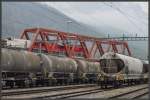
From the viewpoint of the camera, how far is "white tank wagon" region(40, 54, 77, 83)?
36.8 m

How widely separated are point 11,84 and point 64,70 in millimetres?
11464

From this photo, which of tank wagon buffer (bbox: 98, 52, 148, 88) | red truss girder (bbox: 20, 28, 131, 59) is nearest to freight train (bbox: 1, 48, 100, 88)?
tank wagon buffer (bbox: 98, 52, 148, 88)

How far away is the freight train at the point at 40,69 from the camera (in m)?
29.2

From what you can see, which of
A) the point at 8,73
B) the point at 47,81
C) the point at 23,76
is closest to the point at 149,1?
the point at 8,73

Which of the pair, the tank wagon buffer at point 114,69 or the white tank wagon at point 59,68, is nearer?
the tank wagon buffer at point 114,69

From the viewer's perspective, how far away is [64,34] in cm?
7288

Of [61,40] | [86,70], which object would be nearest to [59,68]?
[86,70]

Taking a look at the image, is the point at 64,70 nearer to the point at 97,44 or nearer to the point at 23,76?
the point at 23,76

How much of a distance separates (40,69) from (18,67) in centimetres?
543

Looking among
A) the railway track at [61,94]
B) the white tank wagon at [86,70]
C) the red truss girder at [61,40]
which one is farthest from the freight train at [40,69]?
the red truss girder at [61,40]

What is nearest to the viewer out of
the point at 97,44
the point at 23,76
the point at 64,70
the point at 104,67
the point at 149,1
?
the point at 149,1

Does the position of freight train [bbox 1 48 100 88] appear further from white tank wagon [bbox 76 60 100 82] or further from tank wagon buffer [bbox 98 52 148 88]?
tank wagon buffer [bbox 98 52 148 88]

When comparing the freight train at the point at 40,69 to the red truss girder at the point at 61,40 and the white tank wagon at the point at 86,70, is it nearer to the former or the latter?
the white tank wagon at the point at 86,70

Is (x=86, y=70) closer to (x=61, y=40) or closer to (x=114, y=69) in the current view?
(x=114, y=69)
